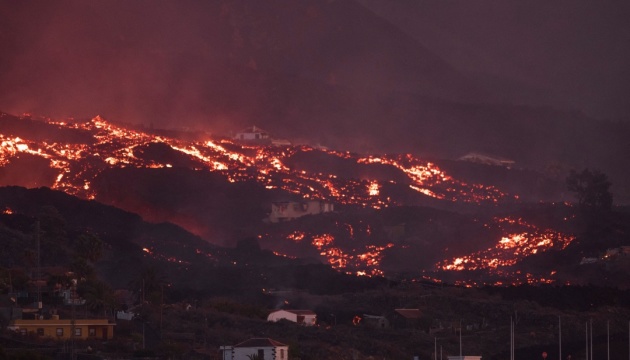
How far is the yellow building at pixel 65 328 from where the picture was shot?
72750 mm

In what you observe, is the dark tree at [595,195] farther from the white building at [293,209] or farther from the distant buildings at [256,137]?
the distant buildings at [256,137]

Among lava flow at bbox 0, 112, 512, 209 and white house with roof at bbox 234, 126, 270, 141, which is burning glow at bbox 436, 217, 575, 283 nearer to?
lava flow at bbox 0, 112, 512, 209

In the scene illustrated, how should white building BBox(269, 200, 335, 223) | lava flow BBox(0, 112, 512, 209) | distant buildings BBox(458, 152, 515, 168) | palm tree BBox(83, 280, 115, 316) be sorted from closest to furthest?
palm tree BBox(83, 280, 115, 316)
lava flow BBox(0, 112, 512, 209)
white building BBox(269, 200, 335, 223)
distant buildings BBox(458, 152, 515, 168)

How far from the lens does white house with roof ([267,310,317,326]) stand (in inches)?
3469

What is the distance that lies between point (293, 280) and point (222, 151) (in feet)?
109

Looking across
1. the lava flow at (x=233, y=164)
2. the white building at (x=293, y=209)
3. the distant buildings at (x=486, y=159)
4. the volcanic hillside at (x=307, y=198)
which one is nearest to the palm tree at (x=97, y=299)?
the volcanic hillside at (x=307, y=198)

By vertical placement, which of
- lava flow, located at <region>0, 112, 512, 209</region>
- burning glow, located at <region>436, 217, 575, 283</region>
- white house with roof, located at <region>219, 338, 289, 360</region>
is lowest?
white house with roof, located at <region>219, 338, 289, 360</region>

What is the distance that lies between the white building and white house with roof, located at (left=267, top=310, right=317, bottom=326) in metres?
36.4

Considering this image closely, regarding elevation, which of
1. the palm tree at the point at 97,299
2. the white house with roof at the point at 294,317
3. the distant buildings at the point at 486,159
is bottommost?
the white house with roof at the point at 294,317

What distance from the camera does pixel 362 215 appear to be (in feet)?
412

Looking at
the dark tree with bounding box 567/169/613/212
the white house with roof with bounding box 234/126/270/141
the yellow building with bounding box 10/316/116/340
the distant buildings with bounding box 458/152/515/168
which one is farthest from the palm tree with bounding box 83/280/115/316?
the distant buildings with bounding box 458/152/515/168

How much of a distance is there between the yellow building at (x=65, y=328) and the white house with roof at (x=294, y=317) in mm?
14148

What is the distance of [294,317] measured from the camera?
88.4 m

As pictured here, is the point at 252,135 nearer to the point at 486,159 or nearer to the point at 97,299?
the point at 486,159
